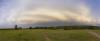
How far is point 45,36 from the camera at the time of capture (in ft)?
4.18

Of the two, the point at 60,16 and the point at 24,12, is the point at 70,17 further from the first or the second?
the point at 24,12

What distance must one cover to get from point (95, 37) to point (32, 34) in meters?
0.41

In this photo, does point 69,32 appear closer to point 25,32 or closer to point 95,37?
point 95,37

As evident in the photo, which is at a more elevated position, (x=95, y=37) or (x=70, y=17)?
(x=70, y=17)

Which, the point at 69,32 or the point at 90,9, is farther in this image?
the point at 90,9

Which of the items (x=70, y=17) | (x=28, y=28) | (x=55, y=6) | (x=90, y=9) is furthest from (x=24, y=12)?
(x=90, y=9)

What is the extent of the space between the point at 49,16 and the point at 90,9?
0.33 meters

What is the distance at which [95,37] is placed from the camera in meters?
1.26

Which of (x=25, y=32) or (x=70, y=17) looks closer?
(x=25, y=32)

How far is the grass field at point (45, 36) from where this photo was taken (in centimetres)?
121

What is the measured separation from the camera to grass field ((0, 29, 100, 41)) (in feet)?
3.98

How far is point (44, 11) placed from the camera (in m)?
1.50

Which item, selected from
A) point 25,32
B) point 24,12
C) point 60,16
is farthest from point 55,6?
point 25,32

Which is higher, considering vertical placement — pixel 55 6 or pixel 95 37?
pixel 55 6
